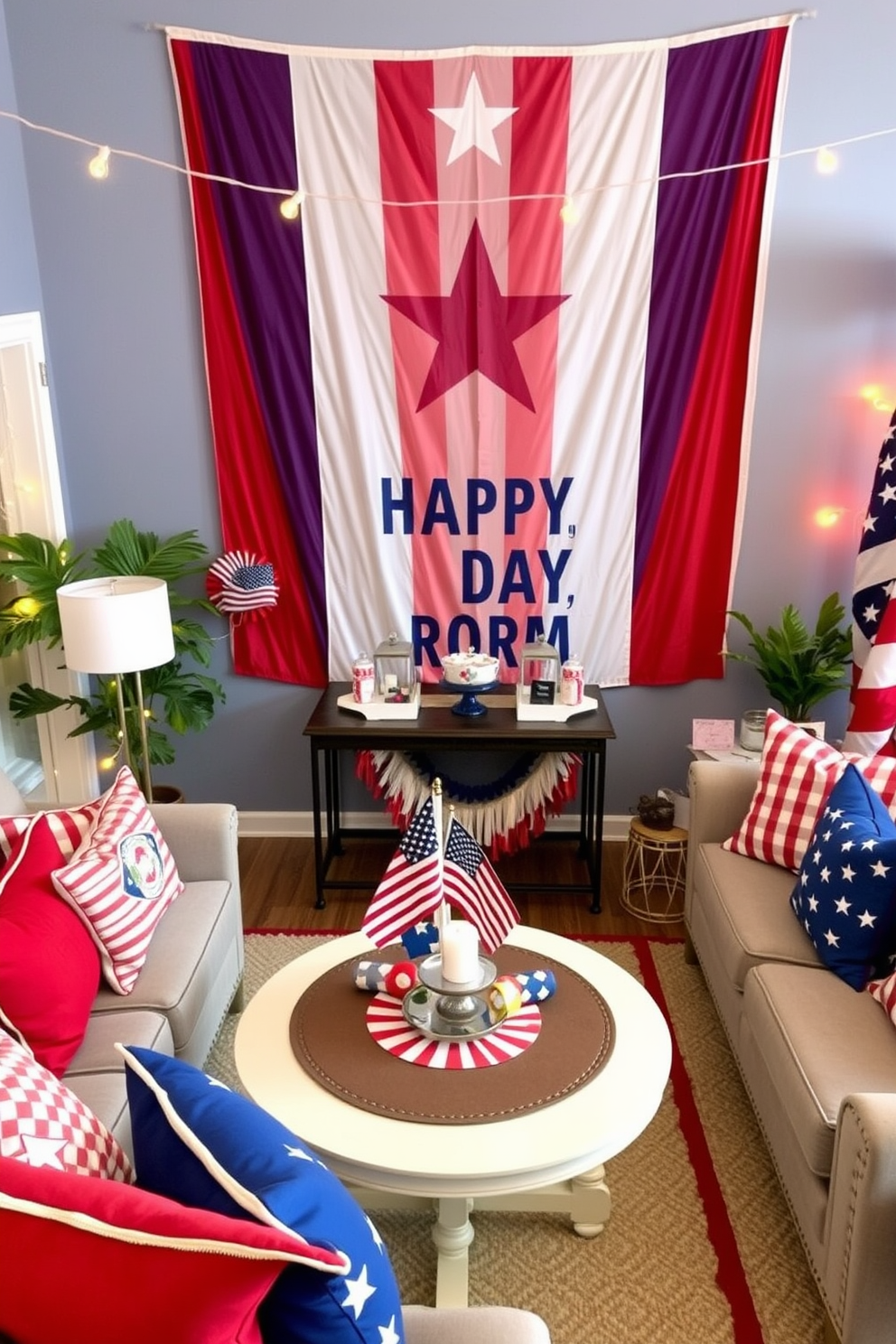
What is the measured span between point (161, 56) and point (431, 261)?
1053 millimetres

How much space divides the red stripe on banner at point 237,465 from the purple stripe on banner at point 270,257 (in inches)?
1.2

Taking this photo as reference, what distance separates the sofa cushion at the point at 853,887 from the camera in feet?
7.52

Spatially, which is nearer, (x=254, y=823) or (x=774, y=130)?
(x=774, y=130)

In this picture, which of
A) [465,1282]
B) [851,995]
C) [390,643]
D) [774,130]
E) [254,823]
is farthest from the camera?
[254,823]

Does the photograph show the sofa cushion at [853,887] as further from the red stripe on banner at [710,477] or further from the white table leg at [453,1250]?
the red stripe on banner at [710,477]

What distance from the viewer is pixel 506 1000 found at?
2.13 m

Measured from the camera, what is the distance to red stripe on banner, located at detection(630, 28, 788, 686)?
338 cm

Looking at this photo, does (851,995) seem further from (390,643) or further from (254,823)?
(254,823)

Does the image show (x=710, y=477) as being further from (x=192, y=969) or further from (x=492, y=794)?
(x=192, y=969)

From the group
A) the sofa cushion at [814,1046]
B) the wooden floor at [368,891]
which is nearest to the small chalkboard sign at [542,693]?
the wooden floor at [368,891]

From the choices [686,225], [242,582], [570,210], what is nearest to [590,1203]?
[242,582]

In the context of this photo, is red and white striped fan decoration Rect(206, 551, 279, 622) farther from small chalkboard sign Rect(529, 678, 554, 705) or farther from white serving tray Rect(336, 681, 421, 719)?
small chalkboard sign Rect(529, 678, 554, 705)

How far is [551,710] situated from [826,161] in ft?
6.13

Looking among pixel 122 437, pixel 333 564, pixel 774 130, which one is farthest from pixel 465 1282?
pixel 774 130
